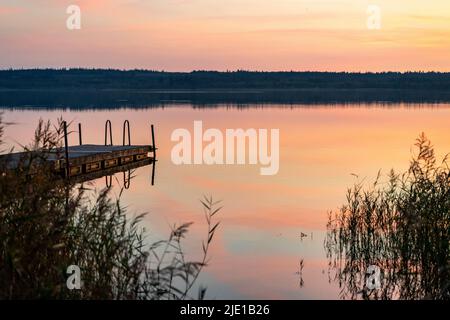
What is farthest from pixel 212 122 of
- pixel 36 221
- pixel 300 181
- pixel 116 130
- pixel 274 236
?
pixel 36 221

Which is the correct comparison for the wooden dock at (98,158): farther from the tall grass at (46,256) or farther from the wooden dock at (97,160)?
the tall grass at (46,256)

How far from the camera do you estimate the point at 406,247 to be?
11.3m

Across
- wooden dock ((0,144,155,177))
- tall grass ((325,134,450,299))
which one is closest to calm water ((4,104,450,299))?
tall grass ((325,134,450,299))

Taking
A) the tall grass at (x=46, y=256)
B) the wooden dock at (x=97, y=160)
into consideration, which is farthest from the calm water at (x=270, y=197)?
the tall grass at (x=46, y=256)

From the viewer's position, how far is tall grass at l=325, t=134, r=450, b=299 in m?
10.4

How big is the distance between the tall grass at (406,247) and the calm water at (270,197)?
0.54 meters

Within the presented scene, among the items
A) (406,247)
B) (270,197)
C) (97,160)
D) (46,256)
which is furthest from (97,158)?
(46,256)

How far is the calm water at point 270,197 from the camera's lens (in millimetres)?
13516

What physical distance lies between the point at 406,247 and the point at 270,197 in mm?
11466

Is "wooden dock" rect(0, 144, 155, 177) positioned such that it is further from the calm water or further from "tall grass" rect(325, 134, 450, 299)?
"tall grass" rect(325, 134, 450, 299)

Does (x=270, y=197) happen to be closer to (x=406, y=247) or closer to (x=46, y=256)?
(x=406, y=247)

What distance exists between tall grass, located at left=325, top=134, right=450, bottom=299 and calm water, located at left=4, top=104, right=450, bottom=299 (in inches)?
21.1

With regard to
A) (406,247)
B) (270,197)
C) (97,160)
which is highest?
(97,160)

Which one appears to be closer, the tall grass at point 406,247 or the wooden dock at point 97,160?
the tall grass at point 406,247
